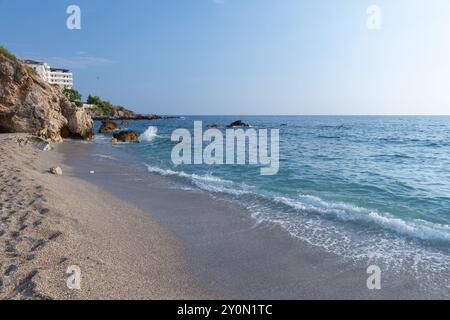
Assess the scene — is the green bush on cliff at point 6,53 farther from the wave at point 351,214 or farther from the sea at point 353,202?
the wave at point 351,214

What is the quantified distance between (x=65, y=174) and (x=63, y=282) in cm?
1176

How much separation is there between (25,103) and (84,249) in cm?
2697

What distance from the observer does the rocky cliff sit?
2734 cm

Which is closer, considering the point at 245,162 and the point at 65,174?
the point at 65,174

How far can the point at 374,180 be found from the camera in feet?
49.8

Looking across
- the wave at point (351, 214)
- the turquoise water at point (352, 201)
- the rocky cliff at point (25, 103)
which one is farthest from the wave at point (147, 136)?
the wave at point (351, 214)

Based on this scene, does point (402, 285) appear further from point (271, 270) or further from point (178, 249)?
point (178, 249)

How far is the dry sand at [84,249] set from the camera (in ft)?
16.8

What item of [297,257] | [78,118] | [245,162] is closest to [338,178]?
[245,162]

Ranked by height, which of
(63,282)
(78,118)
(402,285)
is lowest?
(402,285)

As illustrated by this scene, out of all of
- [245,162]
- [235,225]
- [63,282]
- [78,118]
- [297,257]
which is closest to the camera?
[63,282]

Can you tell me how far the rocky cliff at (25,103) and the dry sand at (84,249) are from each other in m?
20.9

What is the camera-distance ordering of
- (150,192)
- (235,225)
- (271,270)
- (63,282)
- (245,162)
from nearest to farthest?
(63,282)
(271,270)
(235,225)
(150,192)
(245,162)

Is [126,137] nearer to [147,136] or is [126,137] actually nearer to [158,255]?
[147,136]
